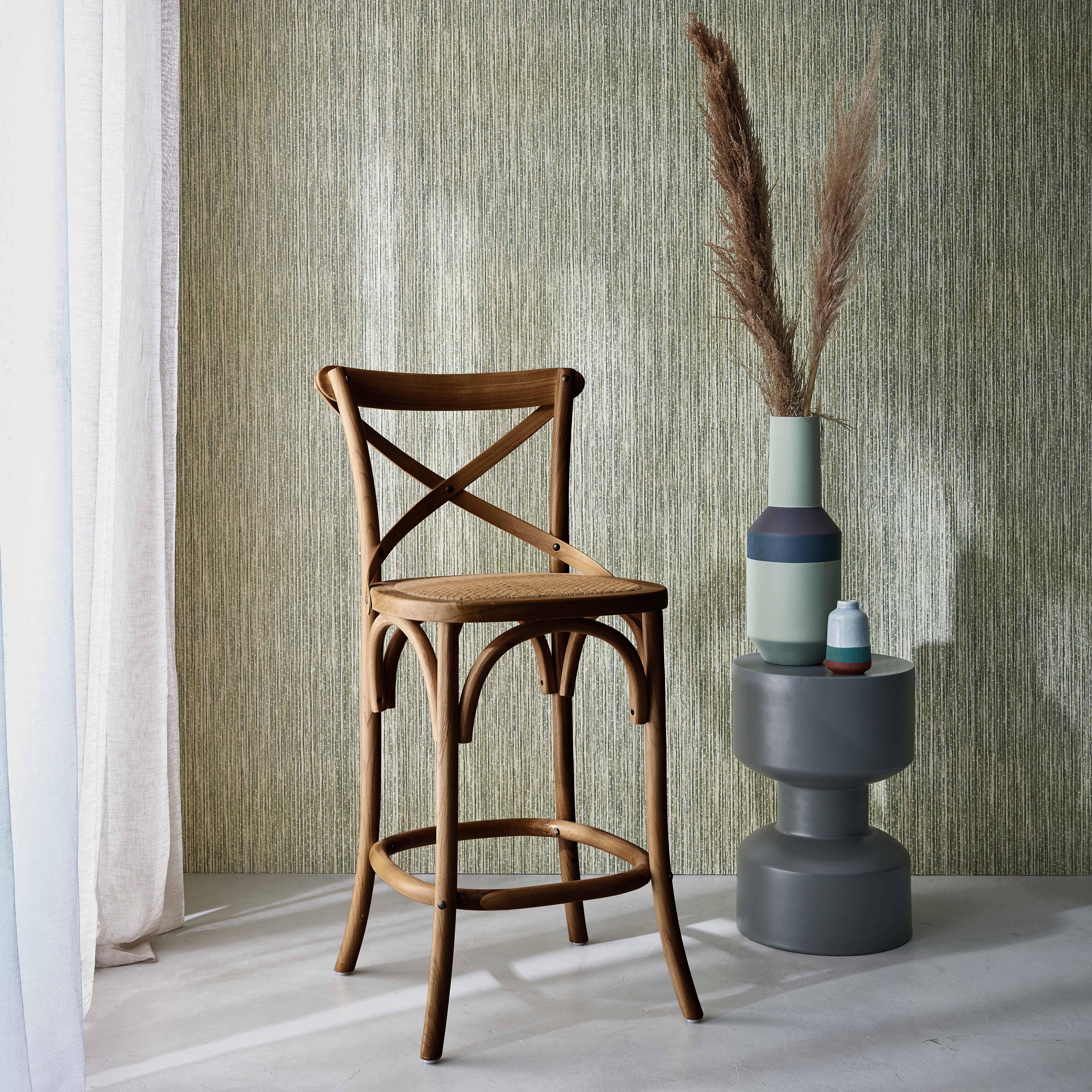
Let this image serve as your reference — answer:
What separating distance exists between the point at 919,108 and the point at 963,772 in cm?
124

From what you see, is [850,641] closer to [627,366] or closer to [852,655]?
[852,655]

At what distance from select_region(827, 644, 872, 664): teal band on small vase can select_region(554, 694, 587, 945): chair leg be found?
42cm

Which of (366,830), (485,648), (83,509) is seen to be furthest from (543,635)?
(83,509)

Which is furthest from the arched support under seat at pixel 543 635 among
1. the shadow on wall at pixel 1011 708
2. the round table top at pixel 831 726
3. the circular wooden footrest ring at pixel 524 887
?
the shadow on wall at pixel 1011 708

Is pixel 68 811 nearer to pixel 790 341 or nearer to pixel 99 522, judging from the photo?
pixel 99 522

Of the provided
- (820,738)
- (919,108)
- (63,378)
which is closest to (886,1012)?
(820,738)

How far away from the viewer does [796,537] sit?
1.69m

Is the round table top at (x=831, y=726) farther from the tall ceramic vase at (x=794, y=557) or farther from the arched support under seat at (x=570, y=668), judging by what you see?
the arched support under seat at (x=570, y=668)

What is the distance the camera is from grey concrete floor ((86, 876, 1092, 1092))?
1.28 metres

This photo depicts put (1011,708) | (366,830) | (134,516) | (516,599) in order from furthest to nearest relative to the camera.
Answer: (1011,708) → (134,516) → (366,830) → (516,599)

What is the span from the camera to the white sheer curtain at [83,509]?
1.08m

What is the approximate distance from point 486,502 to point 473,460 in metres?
0.11

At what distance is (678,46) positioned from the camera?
6.36 feet

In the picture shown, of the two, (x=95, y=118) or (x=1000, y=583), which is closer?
(x=95, y=118)
